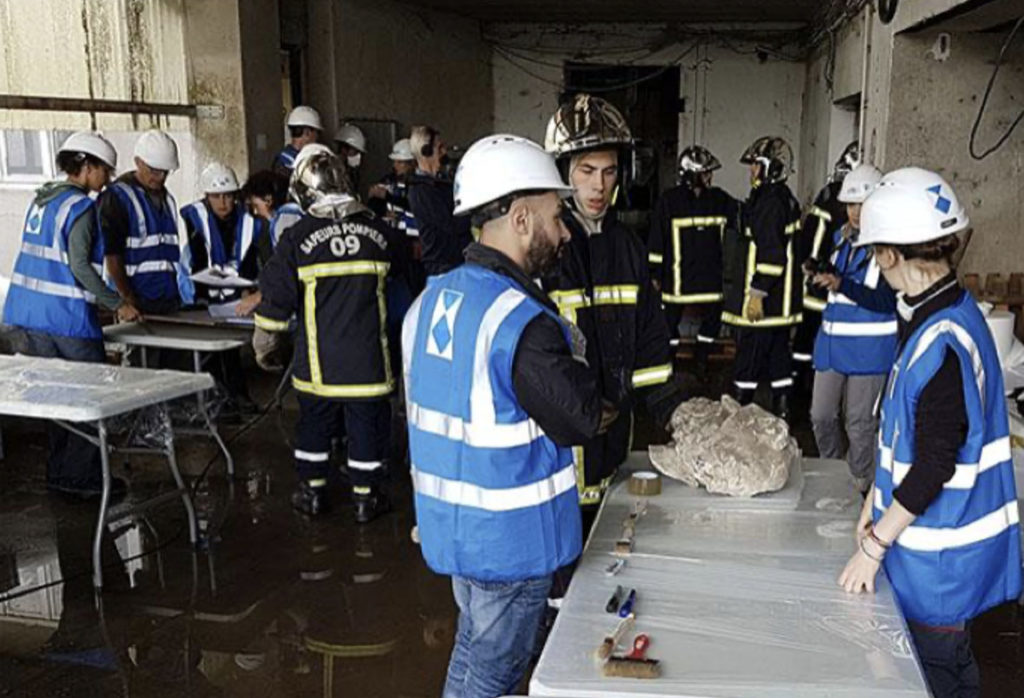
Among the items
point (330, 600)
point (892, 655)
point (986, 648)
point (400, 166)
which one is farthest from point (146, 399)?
point (400, 166)

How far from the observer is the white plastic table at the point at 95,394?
344 cm

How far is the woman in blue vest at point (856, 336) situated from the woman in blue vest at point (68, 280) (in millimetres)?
3339

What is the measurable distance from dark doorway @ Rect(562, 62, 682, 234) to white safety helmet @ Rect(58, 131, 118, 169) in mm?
7064

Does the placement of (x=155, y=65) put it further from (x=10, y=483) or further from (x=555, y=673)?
(x=555, y=673)

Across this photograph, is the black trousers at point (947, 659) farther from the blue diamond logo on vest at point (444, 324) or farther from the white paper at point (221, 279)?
the white paper at point (221, 279)

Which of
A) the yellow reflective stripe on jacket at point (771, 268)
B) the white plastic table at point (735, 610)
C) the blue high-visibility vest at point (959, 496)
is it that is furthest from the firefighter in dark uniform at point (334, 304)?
the blue high-visibility vest at point (959, 496)

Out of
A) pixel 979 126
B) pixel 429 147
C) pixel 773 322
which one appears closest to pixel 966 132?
pixel 979 126

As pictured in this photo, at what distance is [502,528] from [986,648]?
2164 mm

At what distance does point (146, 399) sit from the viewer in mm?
3568

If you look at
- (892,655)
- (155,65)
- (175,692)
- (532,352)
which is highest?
(155,65)

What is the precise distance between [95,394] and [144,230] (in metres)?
1.95

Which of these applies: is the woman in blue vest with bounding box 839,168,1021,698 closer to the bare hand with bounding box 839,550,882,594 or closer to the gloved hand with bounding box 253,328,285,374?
the bare hand with bounding box 839,550,882,594

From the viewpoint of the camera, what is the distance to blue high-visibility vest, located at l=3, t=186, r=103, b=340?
4480 mm

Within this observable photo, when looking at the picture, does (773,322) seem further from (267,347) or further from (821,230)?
(267,347)
